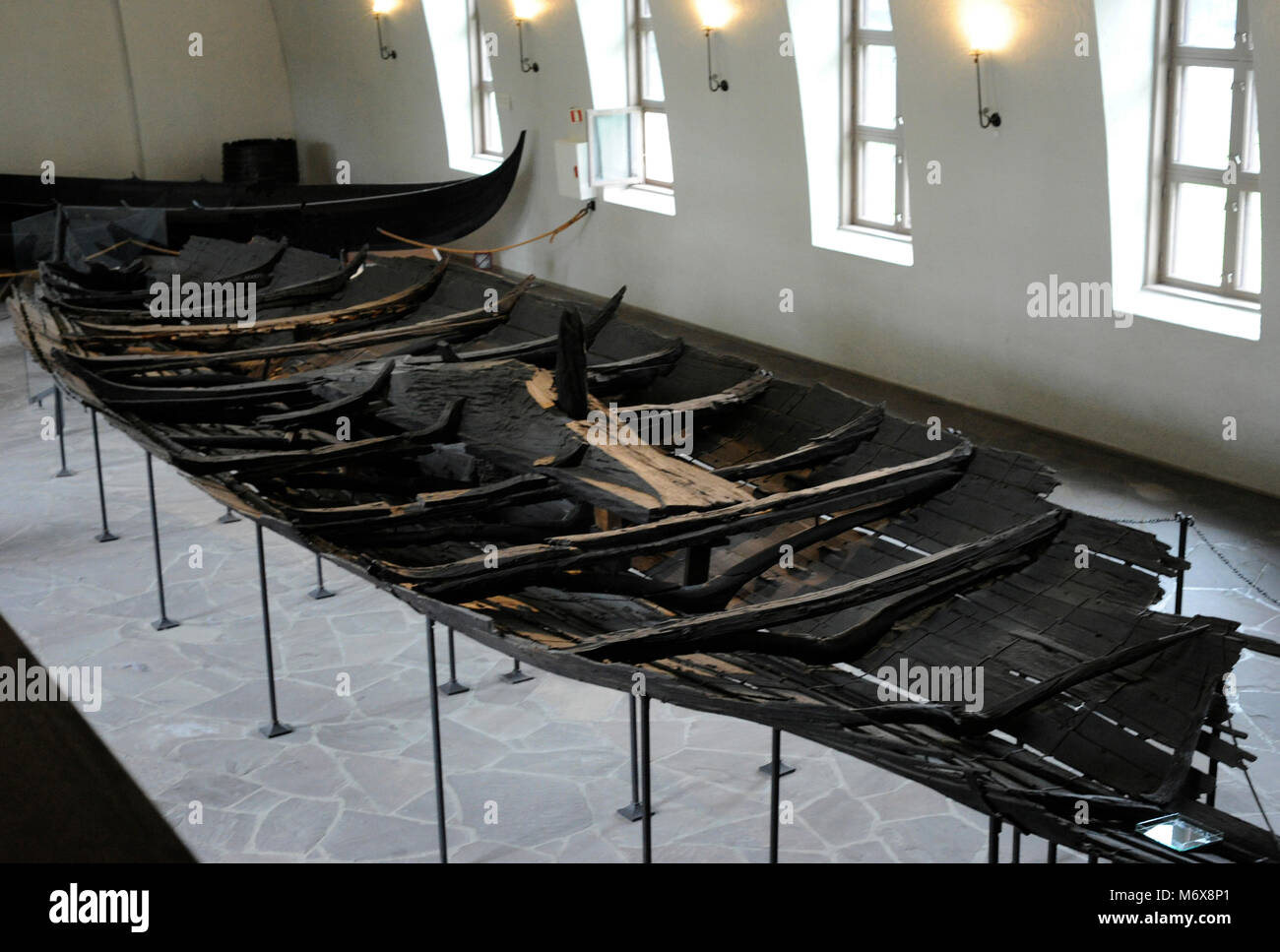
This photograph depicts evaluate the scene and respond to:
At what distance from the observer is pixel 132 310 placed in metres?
9.24

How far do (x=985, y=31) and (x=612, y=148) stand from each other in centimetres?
512

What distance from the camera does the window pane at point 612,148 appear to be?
44.3 feet

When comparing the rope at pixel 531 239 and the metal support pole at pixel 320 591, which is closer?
the metal support pole at pixel 320 591

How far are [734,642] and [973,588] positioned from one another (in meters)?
0.86

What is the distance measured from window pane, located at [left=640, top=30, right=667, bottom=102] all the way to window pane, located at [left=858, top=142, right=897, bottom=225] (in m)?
2.91

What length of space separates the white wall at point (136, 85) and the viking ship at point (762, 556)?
12829 mm

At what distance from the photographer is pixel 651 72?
44.5ft

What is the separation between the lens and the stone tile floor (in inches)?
213

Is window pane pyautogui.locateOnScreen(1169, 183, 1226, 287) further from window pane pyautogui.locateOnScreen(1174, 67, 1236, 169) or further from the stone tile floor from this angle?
the stone tile floor

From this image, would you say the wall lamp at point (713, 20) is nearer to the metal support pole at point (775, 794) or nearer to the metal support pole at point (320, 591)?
the metal support pole at point (320, 591)

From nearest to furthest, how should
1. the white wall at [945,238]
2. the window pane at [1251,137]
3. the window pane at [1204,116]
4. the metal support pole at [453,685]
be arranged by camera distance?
the metal support pole at [453,685] < the window pane at [1251,137] < the window pane at [1204,116] < the white wall at [945,238]

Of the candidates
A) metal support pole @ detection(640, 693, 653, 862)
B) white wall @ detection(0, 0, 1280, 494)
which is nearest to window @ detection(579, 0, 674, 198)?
white wall @ detection(0, 0, 1280, 494)

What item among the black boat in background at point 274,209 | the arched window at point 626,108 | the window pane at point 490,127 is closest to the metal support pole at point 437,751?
the black boat in background at point 274,209

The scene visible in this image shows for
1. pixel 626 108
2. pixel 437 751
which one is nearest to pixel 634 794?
pixel 437 751
